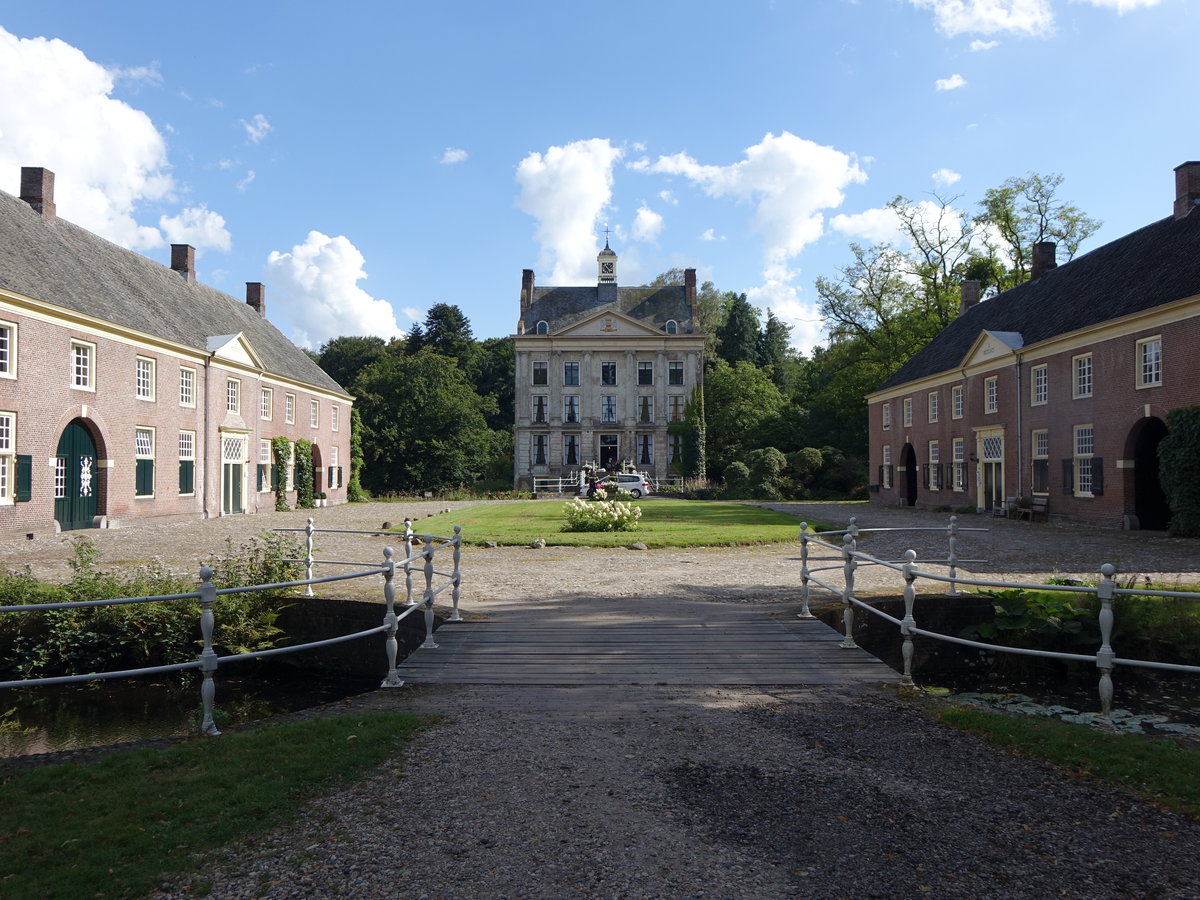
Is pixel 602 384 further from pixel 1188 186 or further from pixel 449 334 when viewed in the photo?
pixel 1188 186

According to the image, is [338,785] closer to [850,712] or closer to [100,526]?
[850,712]

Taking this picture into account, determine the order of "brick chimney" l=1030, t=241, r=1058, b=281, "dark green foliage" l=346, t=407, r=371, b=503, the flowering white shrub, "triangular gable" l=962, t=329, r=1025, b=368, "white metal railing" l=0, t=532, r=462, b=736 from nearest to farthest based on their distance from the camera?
"white metal railing" l=0, t=532, r=462, b=736
the flowering white shrub
"triangular gable" l=962, t=329, r=1025, b=368
"brick chimney" l=1030, t=241, r=1058, b=281
"dark green foliage" l=346, t=407, r=371, b=503

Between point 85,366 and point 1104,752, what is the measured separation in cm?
2724

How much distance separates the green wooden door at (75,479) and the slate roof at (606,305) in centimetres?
3766

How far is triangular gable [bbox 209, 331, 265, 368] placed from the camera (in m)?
31.8

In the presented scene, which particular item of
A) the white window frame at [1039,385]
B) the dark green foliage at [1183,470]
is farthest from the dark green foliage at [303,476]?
the dark green foliage at [1183,470]

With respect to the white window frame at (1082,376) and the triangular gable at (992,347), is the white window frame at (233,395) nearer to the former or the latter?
the triangular gable at (992,347)

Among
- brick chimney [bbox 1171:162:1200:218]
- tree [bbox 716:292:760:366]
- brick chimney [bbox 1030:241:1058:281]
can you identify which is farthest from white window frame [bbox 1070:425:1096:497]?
tree [bbox 716:292:760:366]

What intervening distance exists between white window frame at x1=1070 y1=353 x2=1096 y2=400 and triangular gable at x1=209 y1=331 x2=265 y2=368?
97.6 ft

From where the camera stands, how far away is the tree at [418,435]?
51656 millimetres

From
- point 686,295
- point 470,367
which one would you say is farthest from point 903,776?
point 470,367

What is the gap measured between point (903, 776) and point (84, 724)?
810 centimetres

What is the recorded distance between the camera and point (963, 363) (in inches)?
1305

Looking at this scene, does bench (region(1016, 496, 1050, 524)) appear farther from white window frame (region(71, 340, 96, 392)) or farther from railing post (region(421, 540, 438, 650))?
white window frame (region(71, 340, 96, 392))
